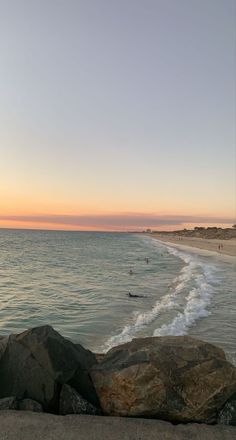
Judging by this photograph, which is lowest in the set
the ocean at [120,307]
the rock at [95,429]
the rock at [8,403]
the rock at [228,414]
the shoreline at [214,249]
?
the shoreline at [214,249]

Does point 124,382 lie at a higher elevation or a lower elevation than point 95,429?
higher

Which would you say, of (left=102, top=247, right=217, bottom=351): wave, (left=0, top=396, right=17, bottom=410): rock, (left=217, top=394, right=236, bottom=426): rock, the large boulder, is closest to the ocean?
(left=102, top=247, right=217, bottom=351): wave

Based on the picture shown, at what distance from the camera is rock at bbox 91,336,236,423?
5.39 m

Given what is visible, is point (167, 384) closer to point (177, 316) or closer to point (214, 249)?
point (177, 316)

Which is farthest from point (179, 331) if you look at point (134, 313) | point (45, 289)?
point (45, 289)

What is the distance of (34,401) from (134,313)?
12.2 m

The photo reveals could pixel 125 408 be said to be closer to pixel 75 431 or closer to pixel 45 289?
pixel 75 431

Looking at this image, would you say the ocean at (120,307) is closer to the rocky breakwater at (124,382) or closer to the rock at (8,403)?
the rocky breakwater at (124,382)

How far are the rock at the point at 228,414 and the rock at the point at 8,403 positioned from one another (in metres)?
2.80

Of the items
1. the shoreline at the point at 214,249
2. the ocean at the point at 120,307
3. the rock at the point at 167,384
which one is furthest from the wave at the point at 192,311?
the shoreline at the point at 214,249

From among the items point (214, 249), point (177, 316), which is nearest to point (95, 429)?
point (177, 316)

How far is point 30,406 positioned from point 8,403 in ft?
0.96

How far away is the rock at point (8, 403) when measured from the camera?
5.21 m

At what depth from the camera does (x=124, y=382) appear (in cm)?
554
